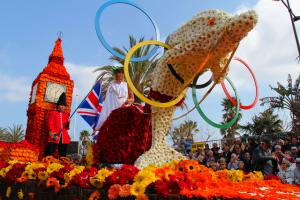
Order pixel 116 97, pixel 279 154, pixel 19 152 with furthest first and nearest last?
pixel 279 154, pixel 19 152, pixel 116 97

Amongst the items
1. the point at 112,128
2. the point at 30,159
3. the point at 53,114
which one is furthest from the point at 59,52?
the point at 112,128

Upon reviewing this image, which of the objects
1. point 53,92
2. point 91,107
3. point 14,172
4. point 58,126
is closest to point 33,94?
point 53,92

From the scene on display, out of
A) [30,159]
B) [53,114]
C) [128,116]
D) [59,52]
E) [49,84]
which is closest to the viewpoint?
[128,116]

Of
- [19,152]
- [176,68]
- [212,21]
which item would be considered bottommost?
[19,152]

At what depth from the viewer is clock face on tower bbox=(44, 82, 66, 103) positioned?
9.38 metres

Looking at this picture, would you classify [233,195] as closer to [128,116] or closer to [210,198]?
[210,198]

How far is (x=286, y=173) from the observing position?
23.6 feet

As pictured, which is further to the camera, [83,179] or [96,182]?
[83,179]

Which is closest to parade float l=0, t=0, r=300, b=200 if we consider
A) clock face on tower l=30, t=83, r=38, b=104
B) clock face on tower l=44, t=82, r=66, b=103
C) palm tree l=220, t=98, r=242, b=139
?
clock face on tower l=44, t=82, r=66, b=103

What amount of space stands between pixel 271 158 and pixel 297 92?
53.6 feet

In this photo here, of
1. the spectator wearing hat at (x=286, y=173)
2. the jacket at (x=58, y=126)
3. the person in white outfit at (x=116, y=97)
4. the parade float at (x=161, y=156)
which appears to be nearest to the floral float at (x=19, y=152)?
the jacket at (x=58, y=126)

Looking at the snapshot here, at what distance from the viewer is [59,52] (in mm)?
10508

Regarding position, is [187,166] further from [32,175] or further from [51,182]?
[32,175]

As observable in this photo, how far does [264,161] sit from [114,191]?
16.5 feet
